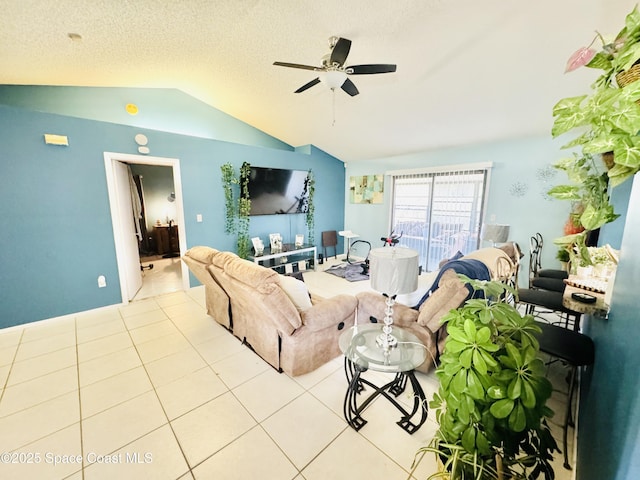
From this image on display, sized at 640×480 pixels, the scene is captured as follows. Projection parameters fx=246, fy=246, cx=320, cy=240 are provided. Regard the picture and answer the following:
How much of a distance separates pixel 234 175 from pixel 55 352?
3231 mm

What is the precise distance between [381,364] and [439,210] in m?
4.01

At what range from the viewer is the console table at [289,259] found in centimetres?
475

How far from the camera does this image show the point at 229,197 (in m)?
4.45

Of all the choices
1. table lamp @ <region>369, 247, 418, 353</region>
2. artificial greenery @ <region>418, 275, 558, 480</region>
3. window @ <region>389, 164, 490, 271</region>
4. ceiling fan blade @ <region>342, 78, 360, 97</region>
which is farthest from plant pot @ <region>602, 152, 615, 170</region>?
window @ <region>389, 164, 490, 271</region>

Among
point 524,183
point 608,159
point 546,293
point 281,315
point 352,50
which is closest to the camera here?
point 608,159

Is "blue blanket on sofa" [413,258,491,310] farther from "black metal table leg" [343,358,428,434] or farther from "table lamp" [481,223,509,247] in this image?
"table lamp" [481,223,509,247]

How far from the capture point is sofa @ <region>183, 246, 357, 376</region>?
72.4 inches

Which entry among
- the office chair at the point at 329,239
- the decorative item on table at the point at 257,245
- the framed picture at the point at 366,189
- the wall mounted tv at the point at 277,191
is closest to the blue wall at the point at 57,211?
the wall mounted tv at the point at 277,191

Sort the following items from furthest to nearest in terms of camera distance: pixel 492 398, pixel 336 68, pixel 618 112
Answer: pixel 336 68, pixel 492 398, pixel 618 112

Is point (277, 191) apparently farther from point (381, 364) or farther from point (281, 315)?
point (381, 364)

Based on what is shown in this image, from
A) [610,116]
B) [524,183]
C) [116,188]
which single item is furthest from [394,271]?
[116,188]

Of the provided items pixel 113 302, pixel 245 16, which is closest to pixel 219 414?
pixel 113 302

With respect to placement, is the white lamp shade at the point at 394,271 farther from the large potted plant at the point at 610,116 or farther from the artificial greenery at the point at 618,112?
the artificial greenery at the point at 618,112

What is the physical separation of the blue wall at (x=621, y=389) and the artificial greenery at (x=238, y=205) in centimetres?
443
